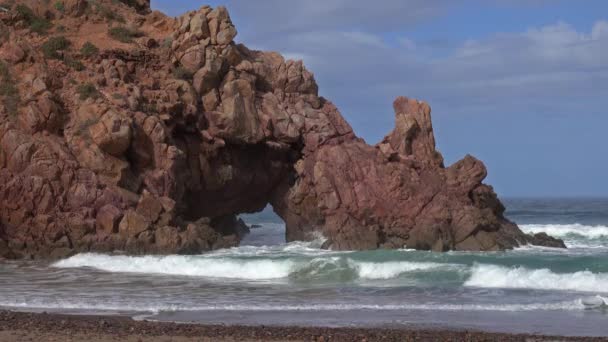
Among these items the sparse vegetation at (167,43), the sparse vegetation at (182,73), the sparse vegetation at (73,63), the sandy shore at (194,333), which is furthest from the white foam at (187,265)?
the sandy shore at (194,333)

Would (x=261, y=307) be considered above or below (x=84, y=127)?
below

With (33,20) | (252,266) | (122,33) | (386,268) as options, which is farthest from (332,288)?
(33,20)

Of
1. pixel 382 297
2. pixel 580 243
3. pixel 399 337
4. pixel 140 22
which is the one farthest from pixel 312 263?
pixel 580 243

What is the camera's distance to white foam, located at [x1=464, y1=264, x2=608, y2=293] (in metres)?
24.5

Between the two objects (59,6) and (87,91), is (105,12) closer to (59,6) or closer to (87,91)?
(59,6)

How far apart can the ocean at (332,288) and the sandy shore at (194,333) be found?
104 centimetres

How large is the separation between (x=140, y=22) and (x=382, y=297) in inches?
782

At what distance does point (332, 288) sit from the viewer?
24.4 metres

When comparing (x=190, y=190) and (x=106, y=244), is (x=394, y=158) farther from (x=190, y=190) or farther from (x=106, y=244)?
(x=106, y=244)

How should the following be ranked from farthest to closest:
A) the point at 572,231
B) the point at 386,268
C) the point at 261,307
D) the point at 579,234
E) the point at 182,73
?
the point at 572,231, the point at 579,234, the point at 182,73, the point at 386,268, the point at 261,307

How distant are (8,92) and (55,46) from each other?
328cm

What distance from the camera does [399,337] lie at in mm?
16062

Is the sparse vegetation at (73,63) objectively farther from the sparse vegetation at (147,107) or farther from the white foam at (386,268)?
the white foam at (386,268)

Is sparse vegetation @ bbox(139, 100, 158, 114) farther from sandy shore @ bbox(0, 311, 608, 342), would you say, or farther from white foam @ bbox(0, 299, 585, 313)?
sandy shore @ bbox(0, 311, 608, 342)
